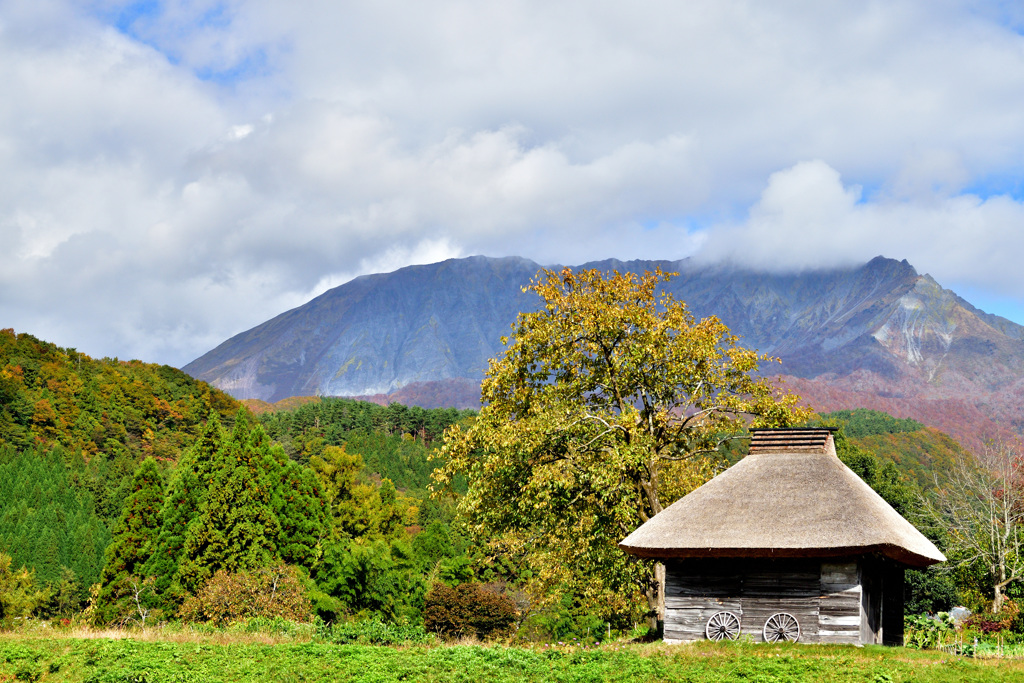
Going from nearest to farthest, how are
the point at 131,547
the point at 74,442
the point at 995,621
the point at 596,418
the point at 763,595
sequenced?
the point at 763,595 < the point at 596,418 < the point at 995,621 < the point at 131,547 < the point at 74,442

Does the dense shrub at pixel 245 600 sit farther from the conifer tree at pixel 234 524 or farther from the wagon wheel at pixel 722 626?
the wagon wheel at pixel 722 626

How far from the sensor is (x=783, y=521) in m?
19.2

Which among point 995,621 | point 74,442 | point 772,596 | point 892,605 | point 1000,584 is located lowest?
point 995,621

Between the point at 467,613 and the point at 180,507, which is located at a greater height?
the point at 180,507

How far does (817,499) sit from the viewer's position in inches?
780

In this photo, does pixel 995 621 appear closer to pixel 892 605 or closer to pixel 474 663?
pixel 892 605

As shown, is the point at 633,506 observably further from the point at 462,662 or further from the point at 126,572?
the point at 126,572

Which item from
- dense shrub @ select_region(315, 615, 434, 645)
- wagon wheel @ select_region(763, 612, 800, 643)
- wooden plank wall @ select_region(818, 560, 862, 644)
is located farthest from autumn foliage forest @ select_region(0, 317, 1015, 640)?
wooden plank wall @ select_region(818, 560, 862, 644)

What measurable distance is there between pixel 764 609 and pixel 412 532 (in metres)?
65.1

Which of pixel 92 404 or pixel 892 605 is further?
pixel 92 404

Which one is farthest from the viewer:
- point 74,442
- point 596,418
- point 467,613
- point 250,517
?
point 74,442

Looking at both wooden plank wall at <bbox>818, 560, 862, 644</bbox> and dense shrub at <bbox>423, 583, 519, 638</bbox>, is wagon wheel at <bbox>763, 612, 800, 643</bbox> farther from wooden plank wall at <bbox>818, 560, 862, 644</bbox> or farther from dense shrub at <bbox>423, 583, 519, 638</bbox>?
dense shrub at <bbox>423, 583, 519, 638</bbox>

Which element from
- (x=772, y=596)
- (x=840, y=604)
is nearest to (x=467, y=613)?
(x=772, y=596)

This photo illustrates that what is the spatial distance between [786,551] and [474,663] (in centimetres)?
678
